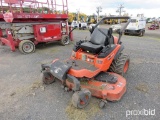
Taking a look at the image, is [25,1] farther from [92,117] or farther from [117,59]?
[92,117]

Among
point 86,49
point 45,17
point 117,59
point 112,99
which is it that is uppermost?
point 45,17

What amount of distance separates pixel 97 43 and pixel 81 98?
1542mm

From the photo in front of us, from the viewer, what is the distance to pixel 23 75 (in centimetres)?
430

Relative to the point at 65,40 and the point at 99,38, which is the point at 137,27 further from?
the point at 99,38

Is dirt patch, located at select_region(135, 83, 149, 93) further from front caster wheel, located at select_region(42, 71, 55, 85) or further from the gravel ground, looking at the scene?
front caster wheel, located at select_region(42, 71, 55, 85)

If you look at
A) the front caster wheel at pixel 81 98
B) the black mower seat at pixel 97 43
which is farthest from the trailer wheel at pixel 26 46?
the front caster wheel at pixel 81 98

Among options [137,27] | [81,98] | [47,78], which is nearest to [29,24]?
[47,78]

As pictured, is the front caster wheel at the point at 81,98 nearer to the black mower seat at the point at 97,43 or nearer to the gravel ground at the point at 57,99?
the gravel ground at the point at 57,99

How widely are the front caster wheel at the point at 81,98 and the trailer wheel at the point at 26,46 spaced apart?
15.7 feet

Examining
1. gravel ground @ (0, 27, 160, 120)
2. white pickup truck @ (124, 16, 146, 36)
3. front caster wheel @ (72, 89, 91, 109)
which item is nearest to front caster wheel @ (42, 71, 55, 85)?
gravel ground @ (0, 27, 160, 120)

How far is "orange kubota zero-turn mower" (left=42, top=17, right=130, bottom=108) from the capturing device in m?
2.70

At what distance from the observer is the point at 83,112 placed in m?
2.65

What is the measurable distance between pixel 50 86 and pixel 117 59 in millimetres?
1932

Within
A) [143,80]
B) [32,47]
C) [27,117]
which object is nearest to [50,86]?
[27,117]
